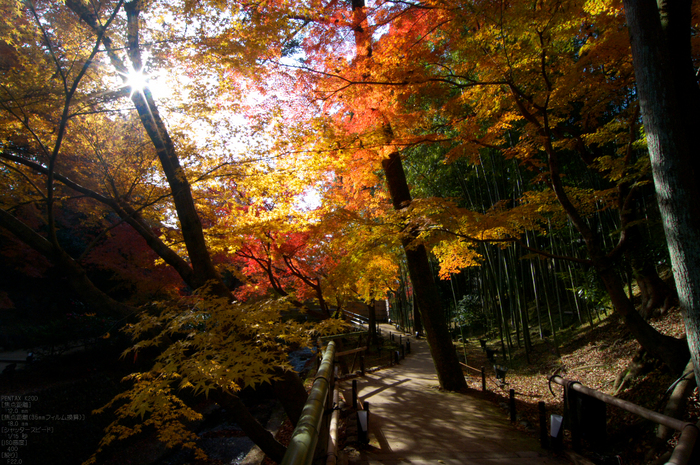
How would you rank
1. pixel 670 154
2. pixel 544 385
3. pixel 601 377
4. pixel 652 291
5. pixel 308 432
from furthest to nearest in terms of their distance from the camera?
pixel 544 385, pixel 652 291, pixel 601 377, pixel 670 154, pixel 308 432

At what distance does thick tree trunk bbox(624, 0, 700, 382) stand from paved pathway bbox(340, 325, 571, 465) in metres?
1.89

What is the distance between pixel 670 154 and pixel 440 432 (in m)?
3.54

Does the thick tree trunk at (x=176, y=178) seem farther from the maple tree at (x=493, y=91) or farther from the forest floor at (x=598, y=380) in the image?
the forest floor at (x=598, y=380)

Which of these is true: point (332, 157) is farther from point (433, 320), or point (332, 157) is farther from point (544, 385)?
point (544, 385)

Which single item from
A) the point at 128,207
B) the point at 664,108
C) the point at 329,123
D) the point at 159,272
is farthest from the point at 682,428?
the point at 159,272

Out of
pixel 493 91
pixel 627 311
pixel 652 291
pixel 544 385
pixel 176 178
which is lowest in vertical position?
pixel 544 385

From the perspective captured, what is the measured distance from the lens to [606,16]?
4.25 meters

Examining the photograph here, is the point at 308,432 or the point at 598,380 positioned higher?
the point at 308,432

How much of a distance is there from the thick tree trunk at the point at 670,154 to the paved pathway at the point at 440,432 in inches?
74.3

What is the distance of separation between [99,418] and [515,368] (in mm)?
9653

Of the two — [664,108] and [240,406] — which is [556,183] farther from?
[240,406]

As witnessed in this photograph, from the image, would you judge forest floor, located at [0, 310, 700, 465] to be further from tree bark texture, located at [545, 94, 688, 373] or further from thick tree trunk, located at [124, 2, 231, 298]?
thick tree trunk, located at [124, 2, 231, 298]

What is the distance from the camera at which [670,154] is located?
2.29m

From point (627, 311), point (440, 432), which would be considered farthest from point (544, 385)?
point (440, 432)
